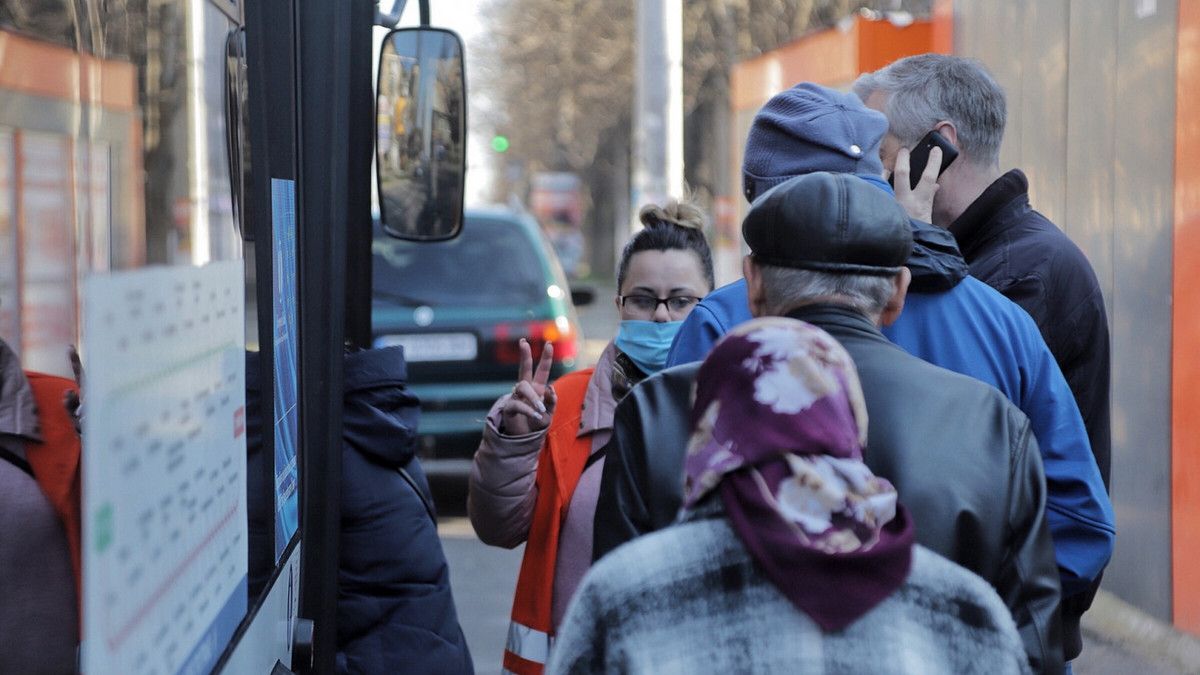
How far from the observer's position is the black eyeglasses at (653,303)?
139 inches

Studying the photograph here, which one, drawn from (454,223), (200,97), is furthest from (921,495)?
(454,223)

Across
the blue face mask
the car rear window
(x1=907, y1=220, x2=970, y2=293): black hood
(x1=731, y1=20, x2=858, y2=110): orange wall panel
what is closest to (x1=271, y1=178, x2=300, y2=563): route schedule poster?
(x1=907, y1=220, x2=970, y2=293): black hood

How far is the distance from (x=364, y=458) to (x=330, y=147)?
732 millimetres

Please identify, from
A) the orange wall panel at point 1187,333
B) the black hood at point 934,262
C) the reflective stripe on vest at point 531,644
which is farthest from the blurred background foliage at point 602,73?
the black hood at point 934,262

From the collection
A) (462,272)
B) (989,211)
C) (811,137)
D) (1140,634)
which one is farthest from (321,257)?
(462,272)

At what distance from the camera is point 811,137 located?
2.56 metres

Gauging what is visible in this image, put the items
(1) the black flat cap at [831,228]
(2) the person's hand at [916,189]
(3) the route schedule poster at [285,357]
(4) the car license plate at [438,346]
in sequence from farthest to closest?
1. (4) the car license plate at [438,346]
2. (2) the person's hand at [916,189]
3. (3) the route schedule poster at [285,357]
4. (1) the black flat cap at [831,228]

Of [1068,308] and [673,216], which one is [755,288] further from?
[673,216]

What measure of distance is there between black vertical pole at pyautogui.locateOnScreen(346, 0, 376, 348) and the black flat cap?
3.51 feet

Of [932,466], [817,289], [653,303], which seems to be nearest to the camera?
[932,466]

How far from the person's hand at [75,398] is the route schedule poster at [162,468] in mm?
36

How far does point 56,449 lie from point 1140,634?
18.8ft

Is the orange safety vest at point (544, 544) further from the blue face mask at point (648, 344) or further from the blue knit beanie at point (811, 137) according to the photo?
the blue knit beanie at point (811, 137)

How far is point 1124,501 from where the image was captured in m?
6.66
